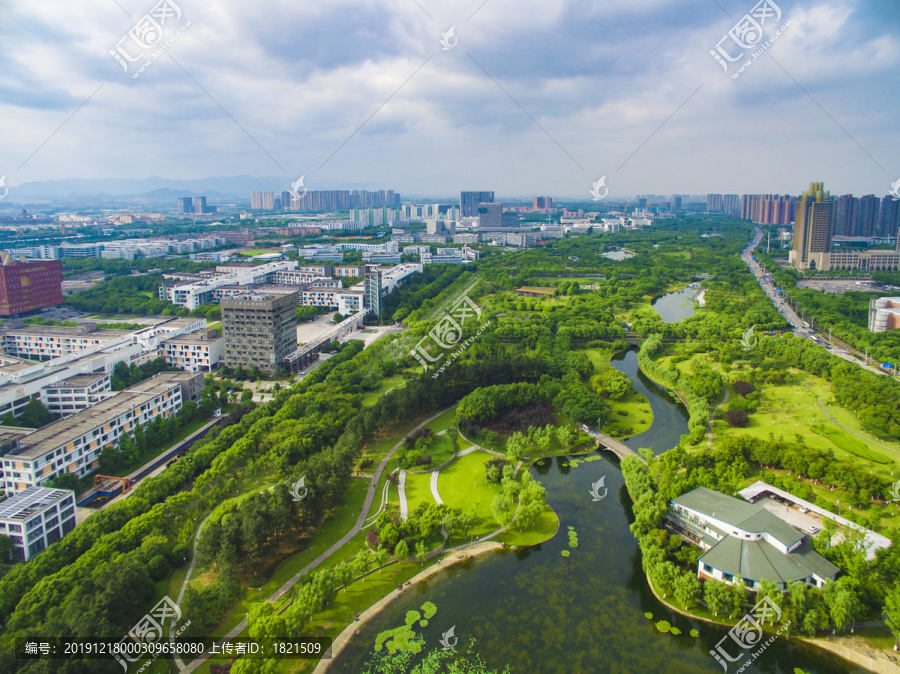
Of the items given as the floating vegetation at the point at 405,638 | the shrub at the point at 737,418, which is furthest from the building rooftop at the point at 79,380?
the shrub at the point at 737,418

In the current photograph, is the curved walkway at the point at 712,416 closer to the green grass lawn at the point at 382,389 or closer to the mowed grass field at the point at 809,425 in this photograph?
the mowed grass field at the point at 809,425

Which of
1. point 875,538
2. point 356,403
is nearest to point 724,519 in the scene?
point 875,538

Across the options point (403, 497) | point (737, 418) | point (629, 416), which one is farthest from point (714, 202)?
point (403, 497)

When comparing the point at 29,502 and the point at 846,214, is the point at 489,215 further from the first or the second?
the point at 29,502

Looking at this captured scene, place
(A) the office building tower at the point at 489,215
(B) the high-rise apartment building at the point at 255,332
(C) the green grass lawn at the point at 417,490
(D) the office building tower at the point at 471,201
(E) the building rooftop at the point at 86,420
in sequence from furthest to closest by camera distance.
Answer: (D) the office building tower at the point at 471,201
(A) the office building tower at the point at 489,215
(B) the high-rise apartment building at the point at 255,332
(E) the building rooftop at the point at 86,420
(C) the green grass lawn at the point at 417,490

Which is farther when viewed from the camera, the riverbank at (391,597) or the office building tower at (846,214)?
the office building tower at (846,214)

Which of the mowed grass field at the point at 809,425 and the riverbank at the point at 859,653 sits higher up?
the mowed grass field at the point at 809,425
